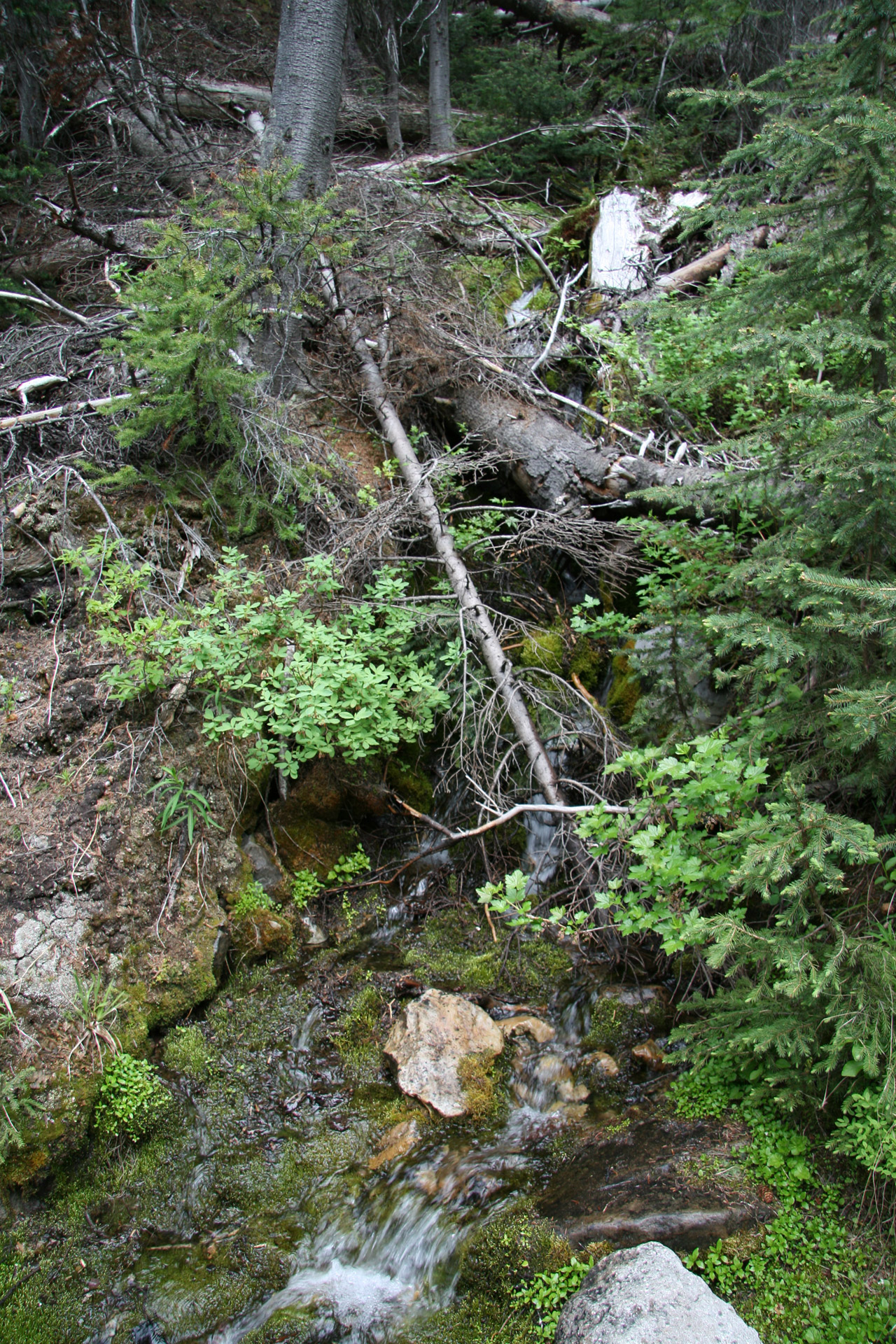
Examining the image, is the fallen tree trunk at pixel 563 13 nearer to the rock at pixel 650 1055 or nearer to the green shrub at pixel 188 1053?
the rock at pixel 650 1055

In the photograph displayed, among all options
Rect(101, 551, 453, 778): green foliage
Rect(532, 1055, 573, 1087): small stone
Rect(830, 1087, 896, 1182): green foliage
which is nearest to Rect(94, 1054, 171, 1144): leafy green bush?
Rect(101, 551, 453, 778): green foliage

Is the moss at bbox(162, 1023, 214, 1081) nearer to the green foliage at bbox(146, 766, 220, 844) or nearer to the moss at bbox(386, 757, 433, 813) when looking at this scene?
the green foliage at bbox(146, 766, 220, 844)

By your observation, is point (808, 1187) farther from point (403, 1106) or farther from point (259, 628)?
point (259, 628)

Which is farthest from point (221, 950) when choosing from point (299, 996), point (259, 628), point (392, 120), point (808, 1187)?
point (392, 120)

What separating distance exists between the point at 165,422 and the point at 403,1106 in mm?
4313

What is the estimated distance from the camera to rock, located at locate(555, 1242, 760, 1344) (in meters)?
2.35

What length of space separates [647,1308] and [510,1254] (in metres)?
0.72

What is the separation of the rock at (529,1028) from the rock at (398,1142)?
643 mm

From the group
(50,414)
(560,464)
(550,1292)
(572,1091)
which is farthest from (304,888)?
(50,414)

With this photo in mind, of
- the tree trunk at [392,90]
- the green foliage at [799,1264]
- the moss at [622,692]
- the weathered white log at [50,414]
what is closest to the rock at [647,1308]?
the green foliage at [799,1264]

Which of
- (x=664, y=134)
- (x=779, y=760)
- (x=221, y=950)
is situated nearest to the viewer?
(x=779, y=760)

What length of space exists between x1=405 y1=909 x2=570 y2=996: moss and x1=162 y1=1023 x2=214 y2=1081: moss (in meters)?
1.20

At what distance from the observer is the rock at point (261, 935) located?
434 centimetres

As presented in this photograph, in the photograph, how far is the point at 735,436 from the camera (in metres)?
6.14
